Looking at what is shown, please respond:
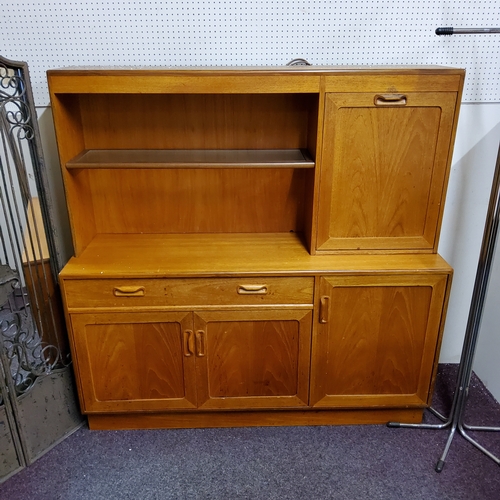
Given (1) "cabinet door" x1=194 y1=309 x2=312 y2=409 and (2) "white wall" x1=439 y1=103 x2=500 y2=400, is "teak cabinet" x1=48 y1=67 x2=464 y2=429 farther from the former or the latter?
→ (2) "white wall" x1=439 y1=103 x2=500 y2=400

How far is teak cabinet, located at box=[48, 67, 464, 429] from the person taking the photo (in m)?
1.85

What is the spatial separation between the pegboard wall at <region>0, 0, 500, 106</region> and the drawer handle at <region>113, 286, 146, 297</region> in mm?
921

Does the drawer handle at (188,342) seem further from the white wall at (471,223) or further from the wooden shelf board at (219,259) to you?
the white wall at (471,223)

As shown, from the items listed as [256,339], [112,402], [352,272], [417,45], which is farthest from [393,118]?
[112,402]

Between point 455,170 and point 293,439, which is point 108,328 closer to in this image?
point 293,439

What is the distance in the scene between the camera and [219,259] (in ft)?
6.66

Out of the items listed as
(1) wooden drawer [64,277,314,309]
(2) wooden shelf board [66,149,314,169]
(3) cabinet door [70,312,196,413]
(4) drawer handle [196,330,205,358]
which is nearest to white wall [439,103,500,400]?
(2) wooden shelf board [66,149,314,169]

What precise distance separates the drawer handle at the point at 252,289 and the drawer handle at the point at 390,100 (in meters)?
0.86

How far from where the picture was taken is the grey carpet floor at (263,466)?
6.24 feet

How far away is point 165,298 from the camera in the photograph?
1.97m

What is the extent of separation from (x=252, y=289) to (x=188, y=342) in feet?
A: 1.20

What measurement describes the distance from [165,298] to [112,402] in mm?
574

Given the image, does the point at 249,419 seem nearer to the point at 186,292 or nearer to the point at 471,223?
the point at 186,292

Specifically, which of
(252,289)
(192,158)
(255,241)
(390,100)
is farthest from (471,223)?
(192,158)
